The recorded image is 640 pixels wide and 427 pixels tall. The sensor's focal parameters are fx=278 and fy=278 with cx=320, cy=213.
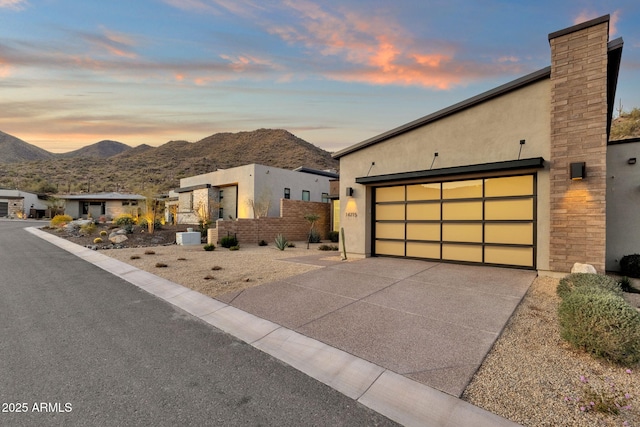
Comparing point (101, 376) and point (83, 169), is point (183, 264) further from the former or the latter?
point (83, 169)

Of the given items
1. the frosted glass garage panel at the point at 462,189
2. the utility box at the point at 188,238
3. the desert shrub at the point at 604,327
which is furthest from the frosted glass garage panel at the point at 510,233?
the utility box at the point at 188,238

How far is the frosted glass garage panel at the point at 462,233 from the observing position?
862 centimetres

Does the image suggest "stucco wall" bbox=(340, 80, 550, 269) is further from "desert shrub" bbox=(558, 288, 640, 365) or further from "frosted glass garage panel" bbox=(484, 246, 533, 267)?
"desert shrub" bbox=(558, 288, 640, 365)

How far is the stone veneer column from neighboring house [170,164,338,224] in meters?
13.3

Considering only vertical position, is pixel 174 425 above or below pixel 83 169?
below

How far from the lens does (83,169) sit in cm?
5753

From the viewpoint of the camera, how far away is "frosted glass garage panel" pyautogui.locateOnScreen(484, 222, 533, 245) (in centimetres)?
777

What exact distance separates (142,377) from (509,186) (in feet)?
30.8

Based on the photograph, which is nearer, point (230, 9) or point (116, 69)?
point (230, 9)

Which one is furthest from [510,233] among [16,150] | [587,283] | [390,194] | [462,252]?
[16,150]

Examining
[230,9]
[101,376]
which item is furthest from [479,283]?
[230,9]

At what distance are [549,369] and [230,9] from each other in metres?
14.2

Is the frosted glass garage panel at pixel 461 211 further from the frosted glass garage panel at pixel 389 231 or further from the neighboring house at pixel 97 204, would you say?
the neighboring house at pixel 97 204

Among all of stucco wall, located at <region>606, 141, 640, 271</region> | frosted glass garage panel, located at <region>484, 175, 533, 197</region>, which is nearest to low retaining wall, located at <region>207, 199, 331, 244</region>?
frosted glass garage panel, located at <region>484, 175, 533, 197</region>
